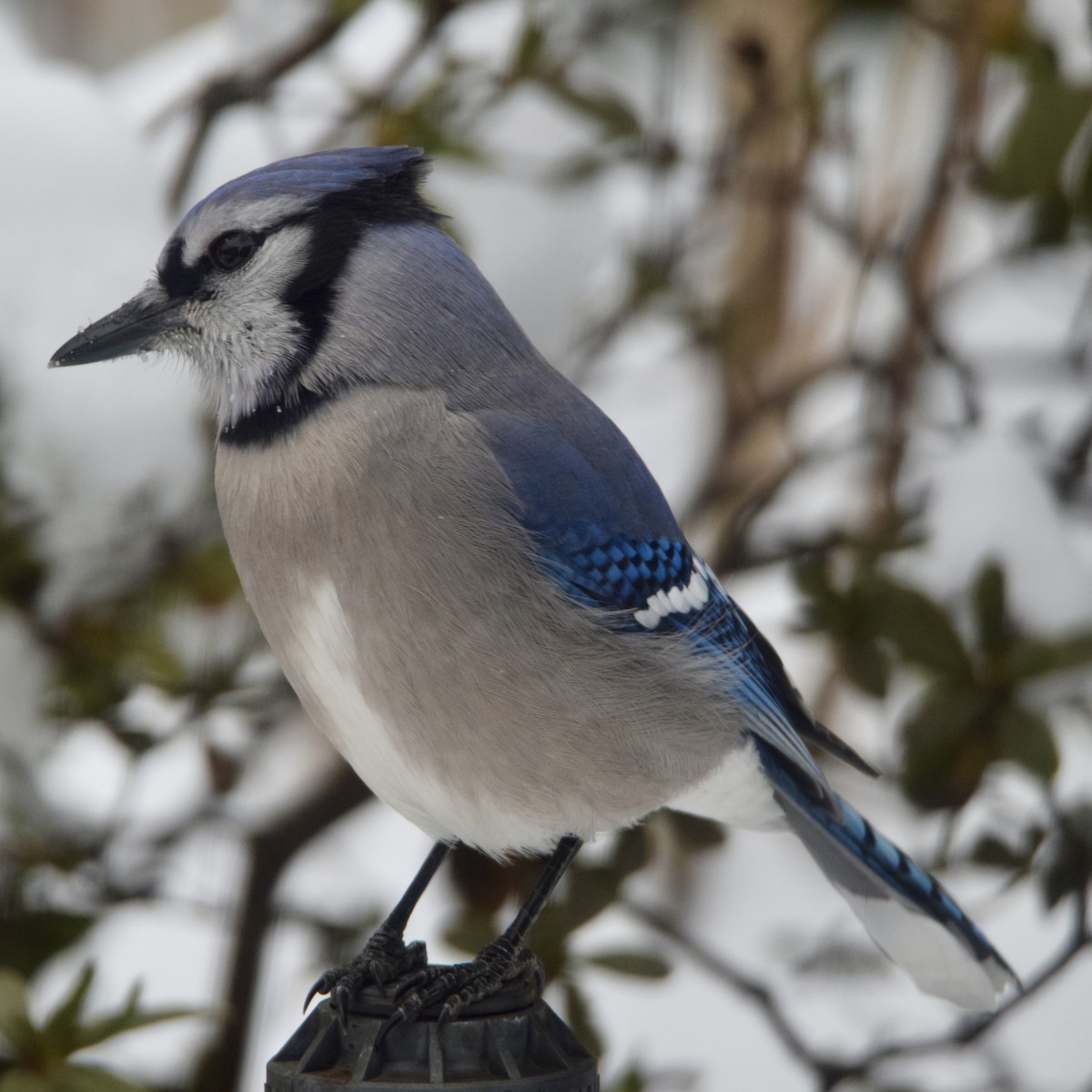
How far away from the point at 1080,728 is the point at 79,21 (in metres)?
2.12

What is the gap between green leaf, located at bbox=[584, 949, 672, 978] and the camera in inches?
56.6

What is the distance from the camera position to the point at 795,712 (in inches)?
50.1

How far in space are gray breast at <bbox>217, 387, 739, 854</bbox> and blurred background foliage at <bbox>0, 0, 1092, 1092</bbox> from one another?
1.34 feet

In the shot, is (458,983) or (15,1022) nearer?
(458,983)

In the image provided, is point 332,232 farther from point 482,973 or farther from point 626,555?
point 482,973

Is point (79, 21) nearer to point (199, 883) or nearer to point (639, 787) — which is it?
point (199, 883)

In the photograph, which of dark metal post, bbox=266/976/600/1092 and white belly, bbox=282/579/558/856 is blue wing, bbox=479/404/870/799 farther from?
dark metal post, bbox=266/976/600/1092

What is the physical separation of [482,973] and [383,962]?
0.29ft

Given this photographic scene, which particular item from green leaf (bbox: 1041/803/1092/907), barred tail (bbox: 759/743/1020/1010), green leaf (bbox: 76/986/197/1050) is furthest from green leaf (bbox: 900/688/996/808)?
green leaf (bbox: 76/986/197/1050)

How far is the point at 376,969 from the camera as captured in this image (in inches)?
41.3

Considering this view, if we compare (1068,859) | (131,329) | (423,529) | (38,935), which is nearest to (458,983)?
(423,529)

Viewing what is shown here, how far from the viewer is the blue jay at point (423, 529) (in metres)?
1.00

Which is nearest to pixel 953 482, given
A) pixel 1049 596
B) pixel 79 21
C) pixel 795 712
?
pixel 1049 596

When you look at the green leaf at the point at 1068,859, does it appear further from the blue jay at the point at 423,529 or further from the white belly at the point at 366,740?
the white belly at the point at 366,740
